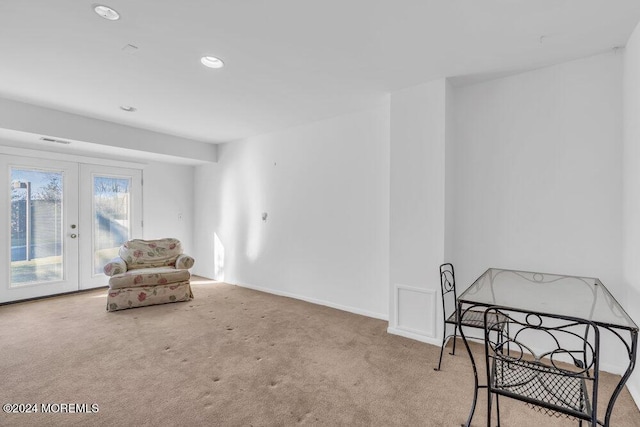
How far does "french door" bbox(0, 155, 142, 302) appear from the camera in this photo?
4.25 m

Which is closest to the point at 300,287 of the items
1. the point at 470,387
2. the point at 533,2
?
the point at 470,387

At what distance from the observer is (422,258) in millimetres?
2998

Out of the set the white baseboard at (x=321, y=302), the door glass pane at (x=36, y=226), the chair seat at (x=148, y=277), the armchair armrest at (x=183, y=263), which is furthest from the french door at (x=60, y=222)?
the white baseboard at (x=321, y=302)

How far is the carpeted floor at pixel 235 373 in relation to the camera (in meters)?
1.89

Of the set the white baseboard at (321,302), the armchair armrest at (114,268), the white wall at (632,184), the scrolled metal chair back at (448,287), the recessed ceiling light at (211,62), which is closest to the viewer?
the white wall at (632,184)

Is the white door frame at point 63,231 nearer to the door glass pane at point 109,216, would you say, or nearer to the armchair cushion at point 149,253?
the door glass pane at point 109,216

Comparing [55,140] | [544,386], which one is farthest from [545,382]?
[55,140]

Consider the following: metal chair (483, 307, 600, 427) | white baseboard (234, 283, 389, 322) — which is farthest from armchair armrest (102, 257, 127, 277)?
metal chair (483, 307, 600, 427)

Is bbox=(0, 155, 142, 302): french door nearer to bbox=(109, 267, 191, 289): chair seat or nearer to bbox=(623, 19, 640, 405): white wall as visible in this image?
bbox=(109, 267, 191, 289): chair seat

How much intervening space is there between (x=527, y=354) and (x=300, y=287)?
9.05 ft

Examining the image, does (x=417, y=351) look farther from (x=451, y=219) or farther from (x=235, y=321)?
(x=235, y=321)

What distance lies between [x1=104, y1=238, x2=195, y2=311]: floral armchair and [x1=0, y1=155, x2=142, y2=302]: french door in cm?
98

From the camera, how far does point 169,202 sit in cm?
595

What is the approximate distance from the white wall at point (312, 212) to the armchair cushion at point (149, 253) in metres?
0.99
